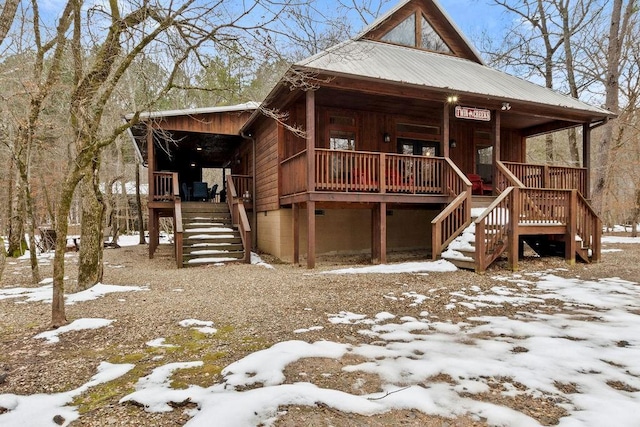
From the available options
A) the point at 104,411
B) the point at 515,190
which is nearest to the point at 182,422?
the point at 104,411

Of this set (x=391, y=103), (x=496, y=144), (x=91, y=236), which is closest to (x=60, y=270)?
(x=91, y=236)

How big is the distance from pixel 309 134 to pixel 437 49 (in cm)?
731

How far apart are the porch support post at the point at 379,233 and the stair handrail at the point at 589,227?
174 inches

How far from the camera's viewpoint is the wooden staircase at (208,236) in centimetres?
934

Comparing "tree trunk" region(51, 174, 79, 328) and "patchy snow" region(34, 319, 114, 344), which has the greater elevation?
"tree trunk" region(51, 174, 79, 328)

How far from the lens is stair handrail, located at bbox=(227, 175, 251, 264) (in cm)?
945

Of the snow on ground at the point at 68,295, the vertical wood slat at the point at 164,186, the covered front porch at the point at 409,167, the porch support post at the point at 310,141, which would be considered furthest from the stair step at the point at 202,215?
the snow on ground at the point at 68,295

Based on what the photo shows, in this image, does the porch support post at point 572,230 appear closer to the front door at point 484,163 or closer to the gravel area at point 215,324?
the gravel area at point 215,324

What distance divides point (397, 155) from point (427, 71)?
2.87m

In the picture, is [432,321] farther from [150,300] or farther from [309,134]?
[309,134]

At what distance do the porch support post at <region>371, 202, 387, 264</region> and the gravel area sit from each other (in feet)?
5.86

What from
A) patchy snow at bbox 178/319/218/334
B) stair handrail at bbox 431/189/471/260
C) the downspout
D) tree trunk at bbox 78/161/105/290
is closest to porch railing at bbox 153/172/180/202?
the downspout

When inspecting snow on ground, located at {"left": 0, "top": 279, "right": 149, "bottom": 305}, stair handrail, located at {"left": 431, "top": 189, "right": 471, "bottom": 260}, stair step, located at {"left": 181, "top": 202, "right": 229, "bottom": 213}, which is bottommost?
snow on ground, located at {"left": 0, "top": 279, "right": 149, "bottom": 305}

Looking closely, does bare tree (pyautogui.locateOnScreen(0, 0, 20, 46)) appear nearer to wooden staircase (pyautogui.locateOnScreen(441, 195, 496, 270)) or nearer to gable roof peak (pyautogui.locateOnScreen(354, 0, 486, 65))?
wooden staircase (pyautogui.locateOnScreen(441, 195, 496, 270))
